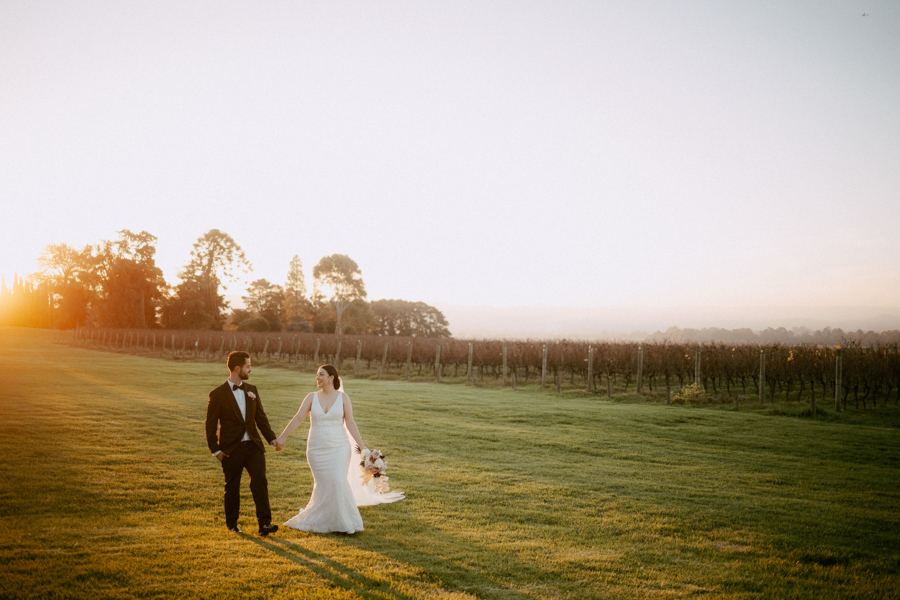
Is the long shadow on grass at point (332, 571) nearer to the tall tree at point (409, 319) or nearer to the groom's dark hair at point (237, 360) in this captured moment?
the groom's dark hair at point (237, 360)

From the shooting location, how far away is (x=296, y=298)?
246 ft

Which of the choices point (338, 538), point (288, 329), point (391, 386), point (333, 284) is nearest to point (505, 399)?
point (391, 386)

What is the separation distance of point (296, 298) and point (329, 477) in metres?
72.3

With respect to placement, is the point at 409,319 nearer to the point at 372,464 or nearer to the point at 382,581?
A: the point at 372,464

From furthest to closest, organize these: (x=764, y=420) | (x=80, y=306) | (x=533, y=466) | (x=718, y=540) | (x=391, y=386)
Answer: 1. (x=80, y=306)
2. (x=391, y=386)
3. (x=764, y=420)
4. (x=533, y=466)
5. (x=718, y=540)

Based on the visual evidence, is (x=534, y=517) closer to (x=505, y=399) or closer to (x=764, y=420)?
(x=764, y=420)

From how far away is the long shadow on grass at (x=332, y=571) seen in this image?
4.26 metres

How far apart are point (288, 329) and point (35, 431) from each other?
162 ft

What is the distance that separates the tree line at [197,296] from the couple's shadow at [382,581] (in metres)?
55.6

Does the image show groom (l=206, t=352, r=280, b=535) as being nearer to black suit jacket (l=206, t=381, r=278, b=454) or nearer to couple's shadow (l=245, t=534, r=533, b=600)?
black suit jacket (l=206, t=381, r=278, b=454)

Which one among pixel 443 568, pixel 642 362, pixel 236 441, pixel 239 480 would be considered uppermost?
pixel 236 441

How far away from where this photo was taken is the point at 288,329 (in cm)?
5888

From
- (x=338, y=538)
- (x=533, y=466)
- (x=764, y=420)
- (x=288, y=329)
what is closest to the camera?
(x=338, y=538)

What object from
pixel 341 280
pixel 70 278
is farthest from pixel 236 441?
pixel 70 278
